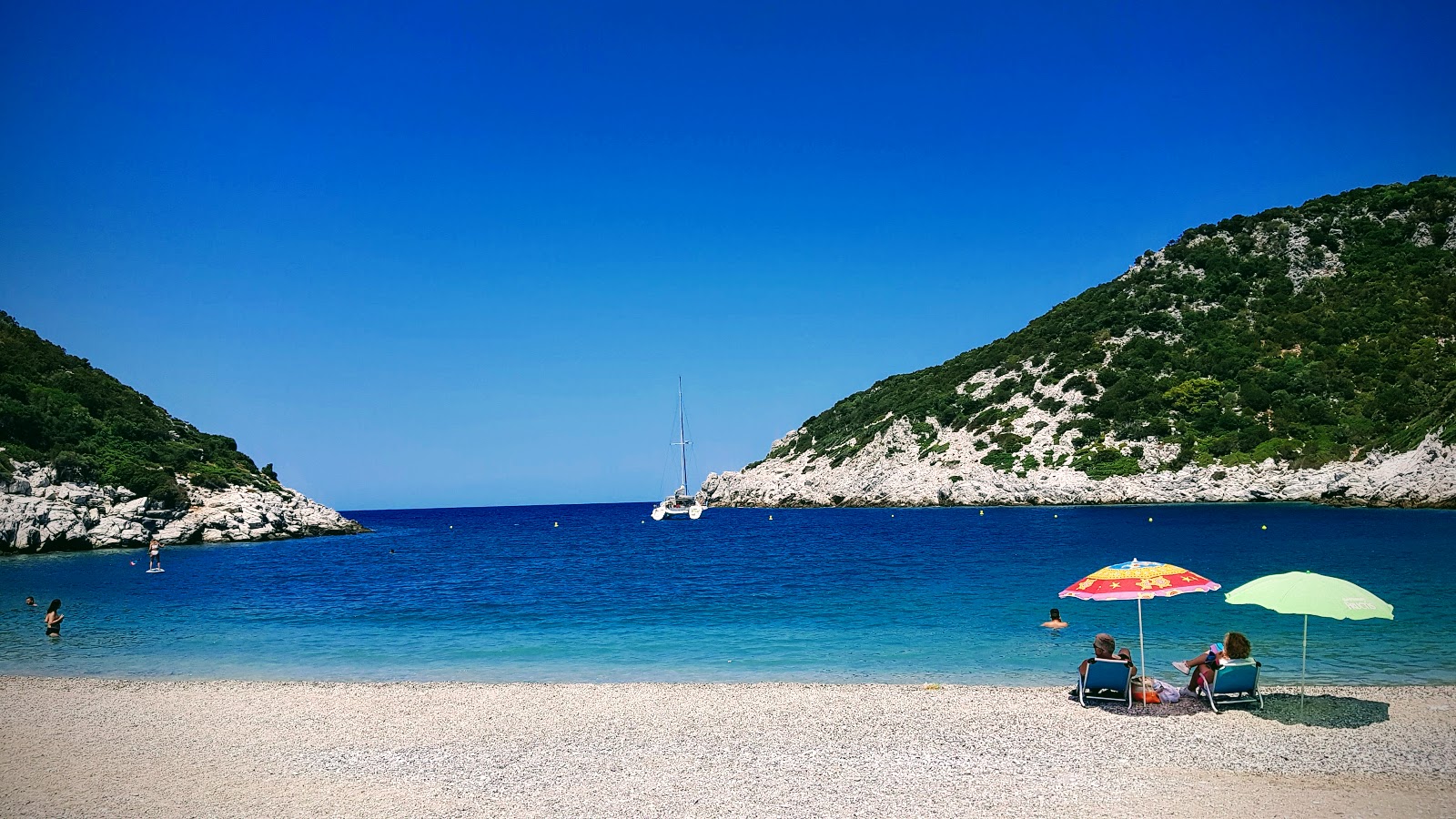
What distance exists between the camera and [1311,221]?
95062 millimetres

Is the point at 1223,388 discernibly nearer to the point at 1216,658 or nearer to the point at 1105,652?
the point at 1216,658

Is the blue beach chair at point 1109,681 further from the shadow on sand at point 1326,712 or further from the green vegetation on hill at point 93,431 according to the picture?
the green vegetation on hill at point 93,431

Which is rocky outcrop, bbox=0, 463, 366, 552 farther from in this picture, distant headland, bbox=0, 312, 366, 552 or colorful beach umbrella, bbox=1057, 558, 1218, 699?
colorful beach umbrella, bbox=1057, 558, 1218, 699

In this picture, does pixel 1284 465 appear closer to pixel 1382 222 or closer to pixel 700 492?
pixel 1382 222

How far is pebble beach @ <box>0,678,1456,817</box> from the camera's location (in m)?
8.55

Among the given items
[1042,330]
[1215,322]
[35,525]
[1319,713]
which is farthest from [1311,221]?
[35,525]

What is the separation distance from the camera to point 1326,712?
38.0 feet

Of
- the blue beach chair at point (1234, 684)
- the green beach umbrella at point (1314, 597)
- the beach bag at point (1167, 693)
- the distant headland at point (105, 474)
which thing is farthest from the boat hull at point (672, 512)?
the green beach umbrella at point (1314, 597)

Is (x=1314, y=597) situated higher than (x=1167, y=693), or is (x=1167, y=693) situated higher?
(x=1314, y=597)

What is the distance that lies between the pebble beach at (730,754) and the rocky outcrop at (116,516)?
46.8 metres

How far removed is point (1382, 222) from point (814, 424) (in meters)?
74.9

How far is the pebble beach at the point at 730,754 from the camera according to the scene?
28.0ft

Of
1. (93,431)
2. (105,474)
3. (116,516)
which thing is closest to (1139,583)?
(116,516)

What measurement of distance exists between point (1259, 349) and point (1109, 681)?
84900 millimetres
